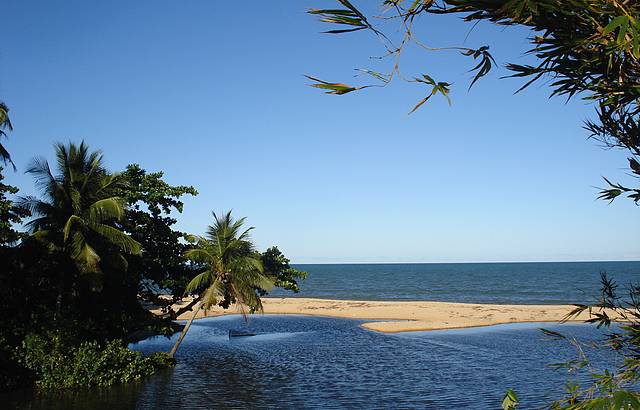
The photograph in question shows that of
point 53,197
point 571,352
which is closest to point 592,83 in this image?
point 53,197

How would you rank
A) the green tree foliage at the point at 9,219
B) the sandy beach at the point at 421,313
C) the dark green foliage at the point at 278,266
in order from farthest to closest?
the sandy beach at the point at 421,313
the dark green foliage at the point at 278,266
the green tree foliage at the point at 9,219

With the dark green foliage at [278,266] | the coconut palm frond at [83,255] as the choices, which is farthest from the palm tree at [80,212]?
the dark green foliage at [278,266]

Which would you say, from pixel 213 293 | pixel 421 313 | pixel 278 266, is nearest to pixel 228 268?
pixel 213 293

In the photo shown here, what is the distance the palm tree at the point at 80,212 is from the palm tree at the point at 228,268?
4.96 meters

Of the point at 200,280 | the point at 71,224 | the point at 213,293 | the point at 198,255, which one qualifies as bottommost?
the point at 213,293

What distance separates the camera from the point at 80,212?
22.7 m

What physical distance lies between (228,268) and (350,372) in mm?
9316

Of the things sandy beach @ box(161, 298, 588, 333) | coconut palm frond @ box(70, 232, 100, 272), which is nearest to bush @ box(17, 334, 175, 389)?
coconut palm frond @ box(70, 232, 100, 272)

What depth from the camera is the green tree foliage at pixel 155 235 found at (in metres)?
27.5

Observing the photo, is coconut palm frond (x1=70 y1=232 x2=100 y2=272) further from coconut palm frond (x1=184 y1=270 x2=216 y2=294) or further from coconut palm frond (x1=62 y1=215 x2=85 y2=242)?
coconut palm frond (x1=184 y1=270 x2=216 y2=294)

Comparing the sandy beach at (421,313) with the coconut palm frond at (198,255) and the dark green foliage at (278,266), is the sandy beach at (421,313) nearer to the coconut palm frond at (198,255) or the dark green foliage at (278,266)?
the dark green foliage at (278,266)

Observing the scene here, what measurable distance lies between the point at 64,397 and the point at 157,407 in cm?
444

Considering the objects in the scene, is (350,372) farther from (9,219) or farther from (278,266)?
(9,219)

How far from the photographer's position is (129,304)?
27.0 m
